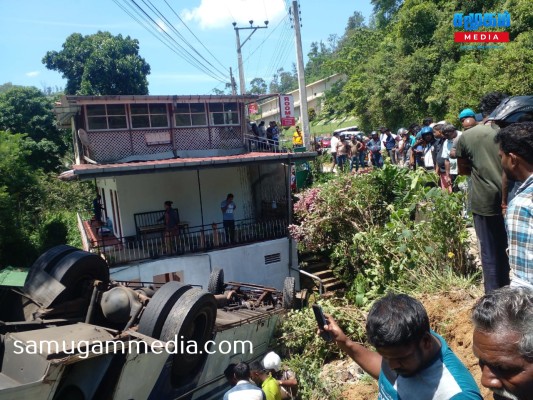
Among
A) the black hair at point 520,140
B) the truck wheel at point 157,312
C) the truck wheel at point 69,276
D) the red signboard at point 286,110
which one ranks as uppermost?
the red signboard at point 286,110

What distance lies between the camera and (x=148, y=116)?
16.6m

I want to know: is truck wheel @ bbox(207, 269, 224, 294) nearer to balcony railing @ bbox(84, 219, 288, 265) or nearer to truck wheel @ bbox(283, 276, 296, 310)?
truck wheel @ bbox(283, 276, 296, 310)

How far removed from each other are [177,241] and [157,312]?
8179mm

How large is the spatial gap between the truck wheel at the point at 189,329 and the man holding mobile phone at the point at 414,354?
4.05 metres

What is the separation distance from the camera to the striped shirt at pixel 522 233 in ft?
8.63

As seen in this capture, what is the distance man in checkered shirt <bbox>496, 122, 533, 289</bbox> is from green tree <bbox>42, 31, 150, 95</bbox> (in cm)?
3052

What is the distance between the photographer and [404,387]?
2.29m

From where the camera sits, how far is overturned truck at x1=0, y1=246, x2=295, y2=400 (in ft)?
15.4

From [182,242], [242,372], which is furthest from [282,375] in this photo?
[182,242]

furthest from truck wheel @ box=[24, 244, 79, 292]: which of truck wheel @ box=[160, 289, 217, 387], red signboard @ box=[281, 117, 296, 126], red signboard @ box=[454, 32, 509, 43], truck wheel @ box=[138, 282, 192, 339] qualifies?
red signboard @ box=[454, 32, 509, 43]

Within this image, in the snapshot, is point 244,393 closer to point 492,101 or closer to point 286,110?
point 492,101

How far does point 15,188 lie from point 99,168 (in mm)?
9353

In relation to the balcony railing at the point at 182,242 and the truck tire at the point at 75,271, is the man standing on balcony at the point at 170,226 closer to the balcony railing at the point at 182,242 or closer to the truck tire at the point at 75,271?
the balcony railing at the point at 182,242

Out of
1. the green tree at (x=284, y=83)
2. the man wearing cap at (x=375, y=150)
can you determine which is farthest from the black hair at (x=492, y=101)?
the green tree at (x=284, y=83)
